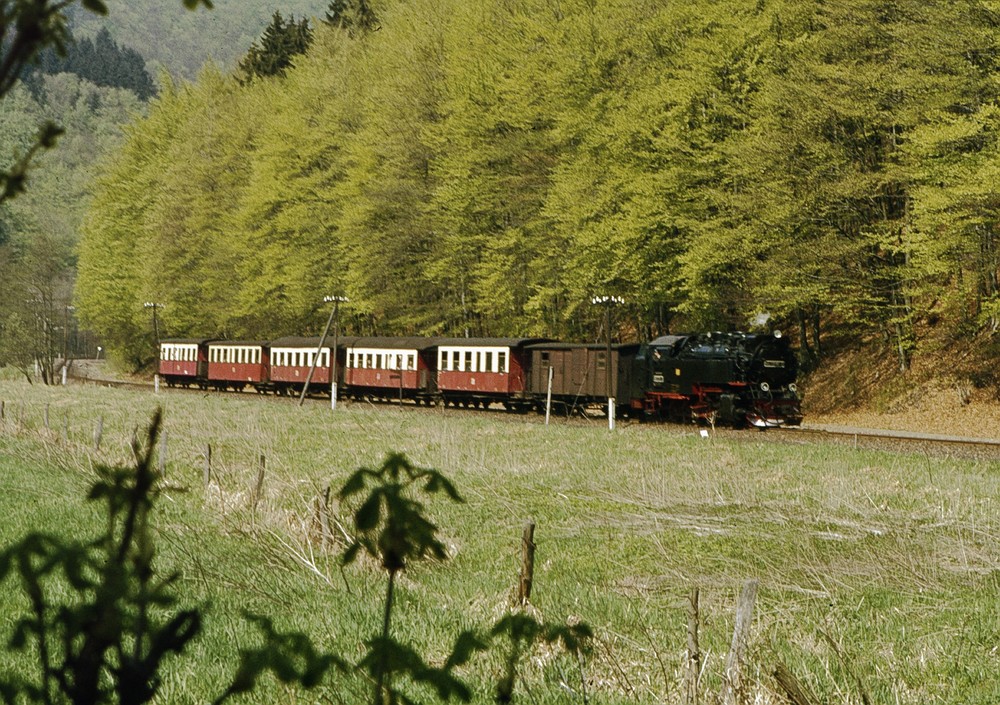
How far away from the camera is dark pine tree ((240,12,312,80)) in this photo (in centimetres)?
7762

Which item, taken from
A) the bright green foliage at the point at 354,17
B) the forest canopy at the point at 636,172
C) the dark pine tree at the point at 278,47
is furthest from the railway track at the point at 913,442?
the dark pine tree at the point at 278,47

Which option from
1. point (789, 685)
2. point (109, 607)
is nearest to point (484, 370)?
point (789, 685)

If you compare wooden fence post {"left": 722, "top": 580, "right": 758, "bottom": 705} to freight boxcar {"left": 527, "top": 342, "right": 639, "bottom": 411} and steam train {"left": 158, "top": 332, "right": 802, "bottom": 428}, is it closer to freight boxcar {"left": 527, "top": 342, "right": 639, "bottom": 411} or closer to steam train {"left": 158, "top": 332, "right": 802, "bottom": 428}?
steam train {"left": 158, "top": 332, "right": 802, "bottom": 428}

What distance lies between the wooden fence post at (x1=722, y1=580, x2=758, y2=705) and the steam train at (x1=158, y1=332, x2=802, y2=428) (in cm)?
2186

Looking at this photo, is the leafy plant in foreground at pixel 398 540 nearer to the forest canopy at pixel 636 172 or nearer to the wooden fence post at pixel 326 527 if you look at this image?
the wooden fence post at pixel 326 527

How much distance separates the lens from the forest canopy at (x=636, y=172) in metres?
29.2

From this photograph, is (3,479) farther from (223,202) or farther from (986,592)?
(223,202)

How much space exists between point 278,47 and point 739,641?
79125 millimetres

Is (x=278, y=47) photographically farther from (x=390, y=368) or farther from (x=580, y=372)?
(x=580, y=372)

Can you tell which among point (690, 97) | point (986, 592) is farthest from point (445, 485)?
point (690, 97)

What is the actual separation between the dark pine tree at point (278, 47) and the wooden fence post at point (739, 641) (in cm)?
7631

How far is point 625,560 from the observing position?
38.2 ft

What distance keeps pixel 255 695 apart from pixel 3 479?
12280 mm

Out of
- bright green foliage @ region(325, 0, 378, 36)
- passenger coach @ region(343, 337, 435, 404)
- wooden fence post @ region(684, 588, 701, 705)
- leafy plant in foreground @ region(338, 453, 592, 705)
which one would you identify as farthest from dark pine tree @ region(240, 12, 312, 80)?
leafy plant in foreground @ region(338, 453, 592, 705)
